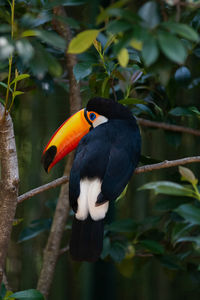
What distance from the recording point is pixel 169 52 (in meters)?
0.72

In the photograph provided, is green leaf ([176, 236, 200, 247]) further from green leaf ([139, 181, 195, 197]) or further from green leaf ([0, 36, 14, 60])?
green leaf ([0, 36, 14, 60])

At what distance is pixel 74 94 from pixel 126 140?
0.34 metres

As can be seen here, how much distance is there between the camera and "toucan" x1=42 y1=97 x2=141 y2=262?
1543mm

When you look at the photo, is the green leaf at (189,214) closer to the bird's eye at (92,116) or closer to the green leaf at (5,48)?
the green leaf at (5,48)

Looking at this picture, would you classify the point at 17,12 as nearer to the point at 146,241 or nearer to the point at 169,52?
the point at 146,241

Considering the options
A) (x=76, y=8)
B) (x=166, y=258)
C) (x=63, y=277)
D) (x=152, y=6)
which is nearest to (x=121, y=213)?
(x=63, y=277)

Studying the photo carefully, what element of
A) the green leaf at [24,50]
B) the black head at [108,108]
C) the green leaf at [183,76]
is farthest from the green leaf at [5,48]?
the green leaf at [183,76]

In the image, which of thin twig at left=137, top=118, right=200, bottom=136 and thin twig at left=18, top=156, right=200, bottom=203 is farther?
thin twig at left=137, top=118, right=200, bottom=136

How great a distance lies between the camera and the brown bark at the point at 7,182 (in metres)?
1.29

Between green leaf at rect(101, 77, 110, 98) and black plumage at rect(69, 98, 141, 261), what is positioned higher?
green leaf at rect(101, 77, 110, 98)

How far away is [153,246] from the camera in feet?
5.78

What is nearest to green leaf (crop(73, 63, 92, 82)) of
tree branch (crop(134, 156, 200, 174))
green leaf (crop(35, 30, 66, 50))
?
tree branch (crop(134, 156, 200, 174))

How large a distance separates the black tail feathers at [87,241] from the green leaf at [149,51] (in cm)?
93

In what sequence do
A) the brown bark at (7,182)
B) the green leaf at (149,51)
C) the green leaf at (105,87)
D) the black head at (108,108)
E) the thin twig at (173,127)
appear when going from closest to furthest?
the green leaf at (149,51) → the brown bark at (7,182) → the green leaf at (105,87) → the black head at (108,108) → the thin twig at (173,127)
